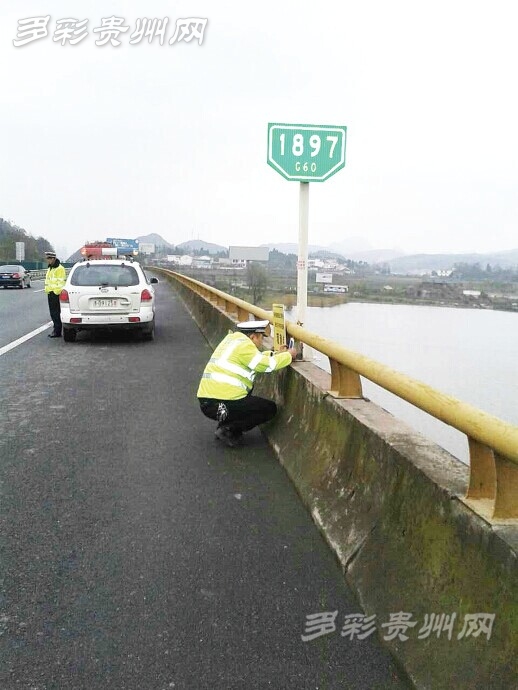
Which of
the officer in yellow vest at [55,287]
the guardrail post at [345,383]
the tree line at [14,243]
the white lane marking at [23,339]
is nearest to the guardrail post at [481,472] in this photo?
the guardrail post at [345,383]

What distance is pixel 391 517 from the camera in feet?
10.8

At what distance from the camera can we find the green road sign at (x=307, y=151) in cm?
695

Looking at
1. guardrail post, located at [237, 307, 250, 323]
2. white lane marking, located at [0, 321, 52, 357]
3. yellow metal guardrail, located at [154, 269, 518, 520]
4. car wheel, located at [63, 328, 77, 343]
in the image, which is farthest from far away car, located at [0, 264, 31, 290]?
yellow metal guardrail, located at [154, 269, 518, 520]

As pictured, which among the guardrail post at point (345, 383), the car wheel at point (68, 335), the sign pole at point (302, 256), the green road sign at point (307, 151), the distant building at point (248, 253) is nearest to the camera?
the guardrail post at point (345, 383)

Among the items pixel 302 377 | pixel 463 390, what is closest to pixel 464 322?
pixel 463 390

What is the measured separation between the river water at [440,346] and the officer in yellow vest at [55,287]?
620 cm

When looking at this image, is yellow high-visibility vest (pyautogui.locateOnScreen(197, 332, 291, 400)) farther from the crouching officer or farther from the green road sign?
the green road sign

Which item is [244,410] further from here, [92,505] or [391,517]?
[391,517]

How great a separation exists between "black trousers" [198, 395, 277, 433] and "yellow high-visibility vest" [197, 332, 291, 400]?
0.06 meters

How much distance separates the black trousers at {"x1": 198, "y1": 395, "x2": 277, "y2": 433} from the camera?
596 centimetres

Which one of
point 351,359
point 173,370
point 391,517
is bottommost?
point 173,370

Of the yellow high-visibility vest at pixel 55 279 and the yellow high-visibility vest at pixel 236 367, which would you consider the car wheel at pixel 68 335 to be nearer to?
the yellow high-visibility vest at pixel 55 279

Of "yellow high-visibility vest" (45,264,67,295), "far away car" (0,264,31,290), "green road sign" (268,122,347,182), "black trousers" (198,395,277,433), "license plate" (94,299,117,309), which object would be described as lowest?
"far away car" (0,264,31,290)

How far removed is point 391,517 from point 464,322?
9305 millimetres
